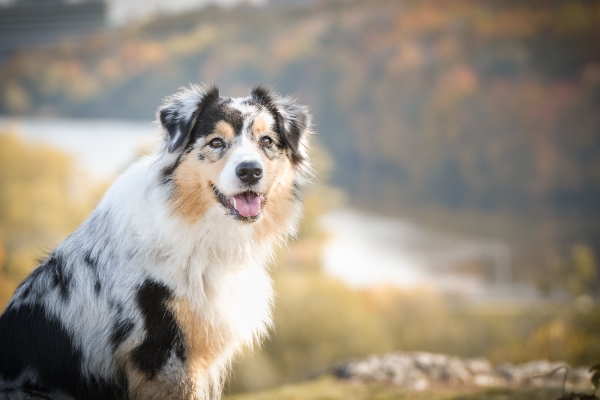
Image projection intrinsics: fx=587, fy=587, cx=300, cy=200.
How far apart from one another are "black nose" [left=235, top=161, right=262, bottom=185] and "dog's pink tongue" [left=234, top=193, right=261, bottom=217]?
0.39 ft

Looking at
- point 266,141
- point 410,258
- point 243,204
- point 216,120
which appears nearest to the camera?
point 243,204

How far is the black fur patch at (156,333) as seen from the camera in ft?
8.79

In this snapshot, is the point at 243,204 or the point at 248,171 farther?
the point at 243,204

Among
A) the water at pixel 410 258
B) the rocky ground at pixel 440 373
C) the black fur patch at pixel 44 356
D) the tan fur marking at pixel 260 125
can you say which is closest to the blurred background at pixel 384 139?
the water at pixel 410 258

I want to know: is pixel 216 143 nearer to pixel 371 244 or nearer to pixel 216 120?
pixel 216 120

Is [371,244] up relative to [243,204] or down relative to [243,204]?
down

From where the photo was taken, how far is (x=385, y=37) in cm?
1143

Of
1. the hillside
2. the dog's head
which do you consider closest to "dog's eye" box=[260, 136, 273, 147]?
the dog's head

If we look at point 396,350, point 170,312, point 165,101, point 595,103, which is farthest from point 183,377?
point 595,103

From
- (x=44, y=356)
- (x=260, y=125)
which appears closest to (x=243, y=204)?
(x=260, y=125)

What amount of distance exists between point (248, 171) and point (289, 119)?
62 cm

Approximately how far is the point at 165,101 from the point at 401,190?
340 inches

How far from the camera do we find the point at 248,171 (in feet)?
9.34

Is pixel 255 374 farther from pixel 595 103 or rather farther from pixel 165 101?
pixel 595 103
